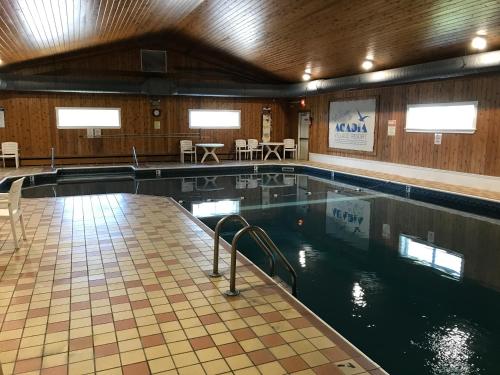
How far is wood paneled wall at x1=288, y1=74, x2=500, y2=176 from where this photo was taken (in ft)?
25.7

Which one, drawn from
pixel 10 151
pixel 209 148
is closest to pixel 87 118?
pixel 10 151

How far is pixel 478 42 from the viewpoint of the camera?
6797mm

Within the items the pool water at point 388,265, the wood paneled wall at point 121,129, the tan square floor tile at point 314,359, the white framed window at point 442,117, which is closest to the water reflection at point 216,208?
the pool water at point 388,265

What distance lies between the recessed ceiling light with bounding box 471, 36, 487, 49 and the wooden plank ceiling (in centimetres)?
10

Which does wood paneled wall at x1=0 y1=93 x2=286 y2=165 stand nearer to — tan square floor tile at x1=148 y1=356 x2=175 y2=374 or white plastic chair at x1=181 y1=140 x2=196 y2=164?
white plastic chair at x1=181 y1=140 x2=196 y2=164

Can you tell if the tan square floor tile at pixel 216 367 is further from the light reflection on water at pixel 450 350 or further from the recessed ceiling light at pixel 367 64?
the recessed ceiling light at pixel 367 64

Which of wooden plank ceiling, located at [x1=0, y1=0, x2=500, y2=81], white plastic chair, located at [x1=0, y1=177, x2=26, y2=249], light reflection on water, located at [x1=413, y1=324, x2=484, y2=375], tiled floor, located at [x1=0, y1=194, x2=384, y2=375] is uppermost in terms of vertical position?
wooden plank ceiling, located at [x1=0, y1=0, x2=500, y2=81]

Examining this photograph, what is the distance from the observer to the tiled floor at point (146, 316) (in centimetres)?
222

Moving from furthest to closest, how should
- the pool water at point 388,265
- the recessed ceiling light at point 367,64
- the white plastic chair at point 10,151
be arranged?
the white plastic chair at point 10,151 → the recessed ceiling light at point 367,64 → the pool water at point 388,265

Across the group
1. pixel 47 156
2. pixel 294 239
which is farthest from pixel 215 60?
pixel 294 239

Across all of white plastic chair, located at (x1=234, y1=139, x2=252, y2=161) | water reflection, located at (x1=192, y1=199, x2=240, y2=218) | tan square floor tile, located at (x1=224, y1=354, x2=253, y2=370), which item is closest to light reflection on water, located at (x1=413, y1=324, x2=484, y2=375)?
tan square floor tile, located at (x1=224, y1=354, x2=253, y2=370)

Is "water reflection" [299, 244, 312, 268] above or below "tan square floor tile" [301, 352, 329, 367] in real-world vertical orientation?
below

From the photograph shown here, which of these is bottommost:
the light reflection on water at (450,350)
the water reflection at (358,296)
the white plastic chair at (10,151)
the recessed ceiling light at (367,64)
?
the light reflection on water at (450,350)

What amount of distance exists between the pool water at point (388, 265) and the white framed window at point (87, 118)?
327 cm
